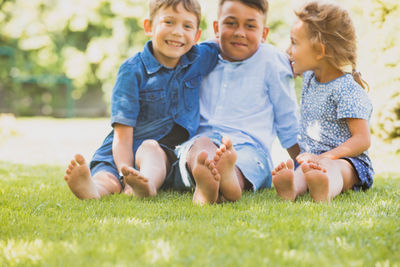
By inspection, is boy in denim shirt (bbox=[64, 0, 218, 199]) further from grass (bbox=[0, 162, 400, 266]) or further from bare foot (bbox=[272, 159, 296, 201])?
Result: bare foot (bbox=[272, 159, 296, 201])

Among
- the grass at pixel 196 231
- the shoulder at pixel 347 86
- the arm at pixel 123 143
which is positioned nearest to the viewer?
the grass at pixel 196 231

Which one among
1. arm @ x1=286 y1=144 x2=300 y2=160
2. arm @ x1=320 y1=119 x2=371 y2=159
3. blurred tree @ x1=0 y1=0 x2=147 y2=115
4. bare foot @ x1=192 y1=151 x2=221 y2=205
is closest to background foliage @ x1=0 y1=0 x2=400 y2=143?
blurred tree @ x1=0 y1=0 x2=147 y2=115

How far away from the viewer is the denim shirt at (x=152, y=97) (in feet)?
10.00

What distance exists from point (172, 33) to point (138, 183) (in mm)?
1187

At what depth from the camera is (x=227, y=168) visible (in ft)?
7.94

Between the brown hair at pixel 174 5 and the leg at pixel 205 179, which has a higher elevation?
the brown hair at pixel 174 5

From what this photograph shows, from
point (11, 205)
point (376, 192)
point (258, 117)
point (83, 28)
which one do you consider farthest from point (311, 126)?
point (83, 28)

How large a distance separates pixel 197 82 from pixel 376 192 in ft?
5.05

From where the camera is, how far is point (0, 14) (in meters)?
15.5

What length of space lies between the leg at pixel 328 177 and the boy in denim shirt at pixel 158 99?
92 centimetres

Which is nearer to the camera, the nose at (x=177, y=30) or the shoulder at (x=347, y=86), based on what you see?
the shoulder at (x=347, y=86)

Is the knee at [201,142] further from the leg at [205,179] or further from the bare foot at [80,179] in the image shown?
the bare foot at [80,179]

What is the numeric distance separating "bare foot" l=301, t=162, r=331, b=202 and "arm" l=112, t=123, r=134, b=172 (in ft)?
4.10

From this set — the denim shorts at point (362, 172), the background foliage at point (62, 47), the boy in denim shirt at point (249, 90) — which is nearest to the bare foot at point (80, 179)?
the boy in denim shirt at point (249, 90)
